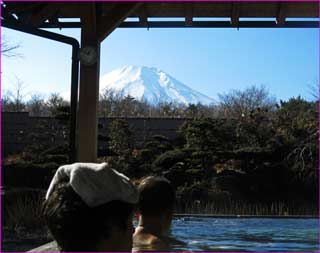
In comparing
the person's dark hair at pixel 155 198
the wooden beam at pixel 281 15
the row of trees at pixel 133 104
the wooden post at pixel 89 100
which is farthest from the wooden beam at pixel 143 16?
the row of trees at pixel 133 104

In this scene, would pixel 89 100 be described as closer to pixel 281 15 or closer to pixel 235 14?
pixel 235 14

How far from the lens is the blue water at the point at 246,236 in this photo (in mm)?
4664

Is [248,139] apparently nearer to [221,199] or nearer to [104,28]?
[221,199]

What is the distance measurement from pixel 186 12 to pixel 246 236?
7.90 ft

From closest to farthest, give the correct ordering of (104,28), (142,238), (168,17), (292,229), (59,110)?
1. (142,238)
2. (104,28)
3. (168,17)
4. (292,229)
5. (59,110)

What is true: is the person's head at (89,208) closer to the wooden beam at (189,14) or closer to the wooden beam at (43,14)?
the wooden beam at (189,14)

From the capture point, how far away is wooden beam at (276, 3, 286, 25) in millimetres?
4742

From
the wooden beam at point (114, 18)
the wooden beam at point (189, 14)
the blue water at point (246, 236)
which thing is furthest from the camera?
the wooden beam at point (189, 14)

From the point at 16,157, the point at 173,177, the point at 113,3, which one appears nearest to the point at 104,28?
the point at 113,3

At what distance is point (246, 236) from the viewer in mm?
5582

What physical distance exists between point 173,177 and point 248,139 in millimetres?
2630

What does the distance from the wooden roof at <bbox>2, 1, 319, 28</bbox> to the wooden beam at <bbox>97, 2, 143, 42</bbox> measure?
0.23 feet

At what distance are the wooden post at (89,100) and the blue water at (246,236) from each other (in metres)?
1.18

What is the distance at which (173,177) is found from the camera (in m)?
12.3
